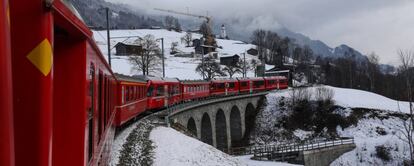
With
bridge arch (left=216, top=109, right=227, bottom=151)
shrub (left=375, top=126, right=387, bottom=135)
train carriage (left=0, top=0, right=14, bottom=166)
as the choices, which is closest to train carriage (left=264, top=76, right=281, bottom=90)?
bridge arch (left=216, top=109, right=227, bottom=151)

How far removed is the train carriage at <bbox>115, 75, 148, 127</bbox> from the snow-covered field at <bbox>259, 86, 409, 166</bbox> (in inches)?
898

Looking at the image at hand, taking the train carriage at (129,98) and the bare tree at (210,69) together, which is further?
the bare tree at (210,69)

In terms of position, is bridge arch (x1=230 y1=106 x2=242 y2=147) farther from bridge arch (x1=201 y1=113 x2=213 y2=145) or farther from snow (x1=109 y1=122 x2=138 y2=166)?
snow (x1=109 y1=122 x2=138 y2=166)

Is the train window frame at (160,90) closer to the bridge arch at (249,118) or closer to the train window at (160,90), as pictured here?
the train window at (160,90)

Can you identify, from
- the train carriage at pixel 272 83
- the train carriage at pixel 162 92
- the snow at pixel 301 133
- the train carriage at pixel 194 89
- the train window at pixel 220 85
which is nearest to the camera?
the train carriage at pixel 162 92

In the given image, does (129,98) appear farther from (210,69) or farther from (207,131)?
(210,69)

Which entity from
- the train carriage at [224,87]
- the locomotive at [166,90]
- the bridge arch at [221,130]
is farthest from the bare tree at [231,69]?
the bridge arch at [221,130]

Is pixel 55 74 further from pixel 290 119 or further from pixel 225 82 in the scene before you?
pixel 290 119

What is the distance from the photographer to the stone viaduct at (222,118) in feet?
135

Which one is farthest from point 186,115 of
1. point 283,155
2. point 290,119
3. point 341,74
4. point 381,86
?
point 341,74

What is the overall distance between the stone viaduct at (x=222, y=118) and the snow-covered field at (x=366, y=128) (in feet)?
9.79

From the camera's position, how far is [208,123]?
48375 millimetres

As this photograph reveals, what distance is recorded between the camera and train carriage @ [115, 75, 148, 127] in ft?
57.3

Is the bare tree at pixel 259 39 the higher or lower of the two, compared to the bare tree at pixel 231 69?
higher
